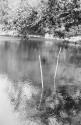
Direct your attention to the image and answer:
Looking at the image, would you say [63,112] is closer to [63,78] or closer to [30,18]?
[63,78]

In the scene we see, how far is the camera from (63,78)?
3691 centimetres

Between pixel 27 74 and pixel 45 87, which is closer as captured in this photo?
pixel 45 87

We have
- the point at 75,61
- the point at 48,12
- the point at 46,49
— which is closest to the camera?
the point at 48,12

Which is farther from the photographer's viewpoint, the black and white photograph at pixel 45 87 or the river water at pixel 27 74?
the river water at pixel 27 74

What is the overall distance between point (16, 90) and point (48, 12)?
862 inches

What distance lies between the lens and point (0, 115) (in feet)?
72.6

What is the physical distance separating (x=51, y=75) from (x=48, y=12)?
14.0 m

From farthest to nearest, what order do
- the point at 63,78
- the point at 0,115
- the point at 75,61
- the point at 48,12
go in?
the point at 75,61
the point at 48,12
the point at 63,78
the point at 0,115

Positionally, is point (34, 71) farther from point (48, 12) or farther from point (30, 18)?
point (30, 18)

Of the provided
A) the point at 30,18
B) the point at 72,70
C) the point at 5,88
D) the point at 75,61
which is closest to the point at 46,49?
→ the point at 30,18

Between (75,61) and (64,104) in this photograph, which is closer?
(64,104)

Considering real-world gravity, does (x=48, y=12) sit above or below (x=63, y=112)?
above

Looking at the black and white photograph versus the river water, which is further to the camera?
the river water

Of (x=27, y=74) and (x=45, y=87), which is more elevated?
(x=45, y=87)
